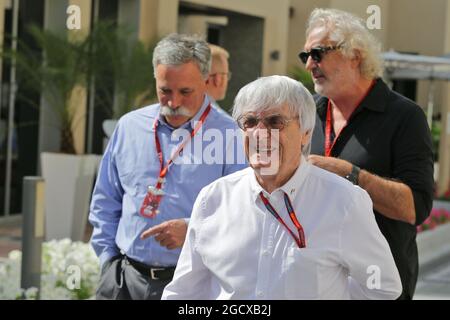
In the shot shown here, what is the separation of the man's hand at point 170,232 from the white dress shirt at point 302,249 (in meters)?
0.77

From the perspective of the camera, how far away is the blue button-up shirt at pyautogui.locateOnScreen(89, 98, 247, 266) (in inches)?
149

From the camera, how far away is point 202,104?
3.91 metres

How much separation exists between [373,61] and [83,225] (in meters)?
7.36

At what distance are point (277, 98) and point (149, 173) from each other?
49.3 inches

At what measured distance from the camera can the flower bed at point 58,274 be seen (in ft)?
20.3

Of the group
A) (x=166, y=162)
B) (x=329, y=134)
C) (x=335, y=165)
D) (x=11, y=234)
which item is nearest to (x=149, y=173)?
(x=166, y=162)

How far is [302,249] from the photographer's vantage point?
8.68 feet

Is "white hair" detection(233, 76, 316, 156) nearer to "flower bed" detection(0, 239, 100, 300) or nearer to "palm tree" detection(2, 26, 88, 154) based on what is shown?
"flower bed" detection(0, 239, 100, 300)

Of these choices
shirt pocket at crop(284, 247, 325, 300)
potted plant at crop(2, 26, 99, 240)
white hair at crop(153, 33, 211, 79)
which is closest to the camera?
shirt pocket at crop(284, 247, 325, 300)

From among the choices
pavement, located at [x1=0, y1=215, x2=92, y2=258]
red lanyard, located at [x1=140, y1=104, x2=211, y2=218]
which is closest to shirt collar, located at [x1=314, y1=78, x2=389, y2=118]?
red lanyard, located at [x1=140, y1=104, x2=211, y2=218]

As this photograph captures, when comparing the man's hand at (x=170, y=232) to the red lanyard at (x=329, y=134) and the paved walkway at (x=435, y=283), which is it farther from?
the paved walkway at (x=435, y=283)

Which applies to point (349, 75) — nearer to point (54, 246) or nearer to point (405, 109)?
point (405, 109)

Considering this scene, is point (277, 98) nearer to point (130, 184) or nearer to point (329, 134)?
point (329, 134)

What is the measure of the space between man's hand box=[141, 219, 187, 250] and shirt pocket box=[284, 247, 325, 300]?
965 millimetres
